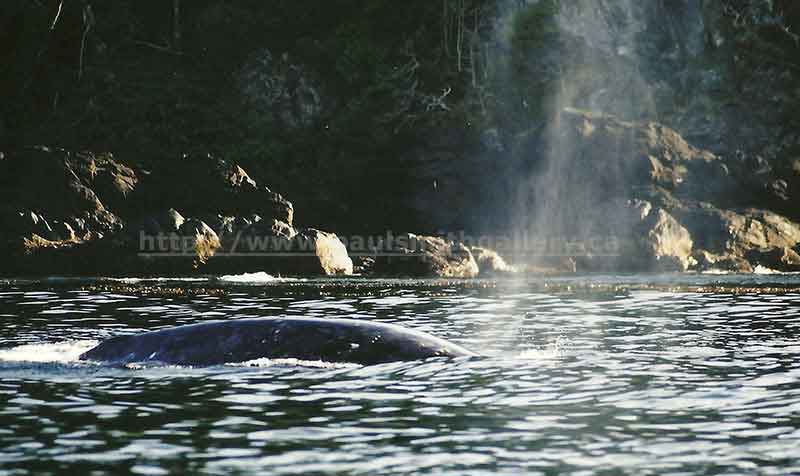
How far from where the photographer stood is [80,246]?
40.4m

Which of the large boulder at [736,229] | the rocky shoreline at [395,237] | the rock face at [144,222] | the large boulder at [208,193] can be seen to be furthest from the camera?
the large boulder at [736,229]

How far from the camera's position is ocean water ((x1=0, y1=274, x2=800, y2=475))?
33.7 ft

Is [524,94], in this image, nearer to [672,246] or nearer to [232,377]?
[672,246]

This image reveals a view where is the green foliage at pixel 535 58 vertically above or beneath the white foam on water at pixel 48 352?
above

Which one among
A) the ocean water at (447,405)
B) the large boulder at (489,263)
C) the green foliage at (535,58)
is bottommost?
the ocean water at (447,405)

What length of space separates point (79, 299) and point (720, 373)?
17.3 m

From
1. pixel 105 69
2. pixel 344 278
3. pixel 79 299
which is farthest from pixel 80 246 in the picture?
pixel 105 69

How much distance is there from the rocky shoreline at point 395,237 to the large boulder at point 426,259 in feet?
0.23

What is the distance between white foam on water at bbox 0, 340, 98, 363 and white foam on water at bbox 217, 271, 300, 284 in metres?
17.6

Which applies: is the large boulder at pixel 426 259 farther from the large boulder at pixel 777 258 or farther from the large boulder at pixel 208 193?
the large boulder at pixel 777 258

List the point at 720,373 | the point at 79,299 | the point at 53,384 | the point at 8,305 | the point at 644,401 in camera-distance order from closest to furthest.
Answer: the point at 644,401 → the point at 53,384 → the point at 720,373 → the point at 8,305 → the point at 79,299

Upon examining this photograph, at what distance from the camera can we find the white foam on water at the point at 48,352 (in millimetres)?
16516

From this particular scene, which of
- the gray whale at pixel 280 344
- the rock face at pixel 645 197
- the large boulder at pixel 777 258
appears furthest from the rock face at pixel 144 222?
the gray whale at pixel 280 344

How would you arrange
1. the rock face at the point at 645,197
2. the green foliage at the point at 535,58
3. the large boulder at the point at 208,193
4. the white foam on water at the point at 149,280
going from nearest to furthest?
the white foam on water at the point at 149,280 < the rock face at the point at 645,197 < the large boulder at the point at 208,193 < the green foliage at the point at 535,58
